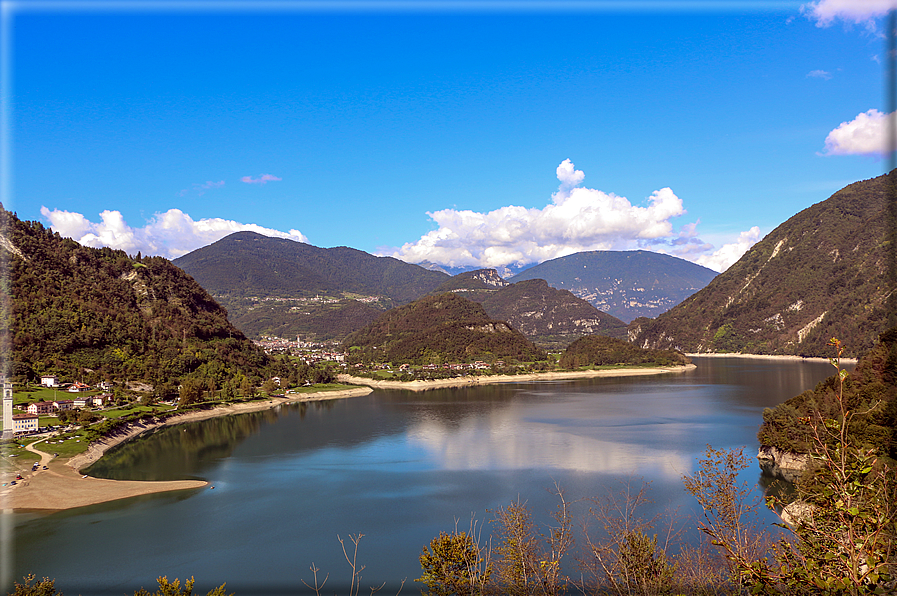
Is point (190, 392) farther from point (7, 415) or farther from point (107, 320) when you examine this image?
point (7, 415)

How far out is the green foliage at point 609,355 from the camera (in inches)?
4210

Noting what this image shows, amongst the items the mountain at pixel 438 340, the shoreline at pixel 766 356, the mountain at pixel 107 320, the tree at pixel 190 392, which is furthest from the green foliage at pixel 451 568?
the shoreline at pixel 766 356

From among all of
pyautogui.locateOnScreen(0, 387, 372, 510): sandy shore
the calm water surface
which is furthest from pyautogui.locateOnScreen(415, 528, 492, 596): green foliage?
pyautogui.locateOnScreen(0, 387, 372, 510): sandy shore

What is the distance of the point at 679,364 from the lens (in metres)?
106

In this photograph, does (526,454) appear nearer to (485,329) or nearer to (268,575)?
(268,575)

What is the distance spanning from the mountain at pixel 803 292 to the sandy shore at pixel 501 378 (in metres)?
34.2

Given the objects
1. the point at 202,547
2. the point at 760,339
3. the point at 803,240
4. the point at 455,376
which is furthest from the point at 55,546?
the point at 803,240

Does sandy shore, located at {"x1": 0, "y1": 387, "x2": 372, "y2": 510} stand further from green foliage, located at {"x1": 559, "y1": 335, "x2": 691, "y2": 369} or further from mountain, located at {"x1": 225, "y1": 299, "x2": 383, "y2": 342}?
mountain, located at {"x1": 225, "y1": 299, "x2": 383, "y2": 342}

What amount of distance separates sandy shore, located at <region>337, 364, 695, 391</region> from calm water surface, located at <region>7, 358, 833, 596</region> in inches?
854

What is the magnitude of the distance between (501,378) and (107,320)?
58247 millimetres

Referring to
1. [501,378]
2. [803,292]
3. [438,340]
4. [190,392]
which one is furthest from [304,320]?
[803,292]

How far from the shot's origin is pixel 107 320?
216ft

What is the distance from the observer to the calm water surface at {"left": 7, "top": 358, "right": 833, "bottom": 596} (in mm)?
19297

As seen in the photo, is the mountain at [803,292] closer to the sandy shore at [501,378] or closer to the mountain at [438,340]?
the sandy shore at [501,378]
